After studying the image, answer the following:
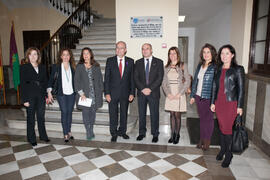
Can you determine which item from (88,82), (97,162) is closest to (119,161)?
(97,162)

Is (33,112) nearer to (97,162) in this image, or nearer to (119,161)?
(97,162)

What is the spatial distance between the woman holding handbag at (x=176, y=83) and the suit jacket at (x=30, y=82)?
6.32 ft

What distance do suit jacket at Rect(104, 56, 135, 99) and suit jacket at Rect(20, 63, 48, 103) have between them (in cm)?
101

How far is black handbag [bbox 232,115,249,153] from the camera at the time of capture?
7.93ft

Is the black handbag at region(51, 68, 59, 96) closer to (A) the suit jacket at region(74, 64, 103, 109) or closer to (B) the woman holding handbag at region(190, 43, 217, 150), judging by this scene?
(A) the suit jacket at region(74, 64, 103, 109)

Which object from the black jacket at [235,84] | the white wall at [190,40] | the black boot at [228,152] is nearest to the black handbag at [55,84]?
the black jacket at [235,84]

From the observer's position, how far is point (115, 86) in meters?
3.30

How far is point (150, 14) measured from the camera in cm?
406

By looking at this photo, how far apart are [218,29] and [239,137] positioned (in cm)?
513

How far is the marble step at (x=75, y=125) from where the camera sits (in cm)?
381

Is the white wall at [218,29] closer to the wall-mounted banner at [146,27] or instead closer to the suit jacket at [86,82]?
the wall-mounted banner at [146,27]

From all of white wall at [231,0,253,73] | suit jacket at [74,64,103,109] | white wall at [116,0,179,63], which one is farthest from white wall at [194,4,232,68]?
suit jacket at [74,64,103,109]

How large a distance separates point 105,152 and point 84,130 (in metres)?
0.93

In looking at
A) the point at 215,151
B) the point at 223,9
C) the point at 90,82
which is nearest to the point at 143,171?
the point at 215,151
